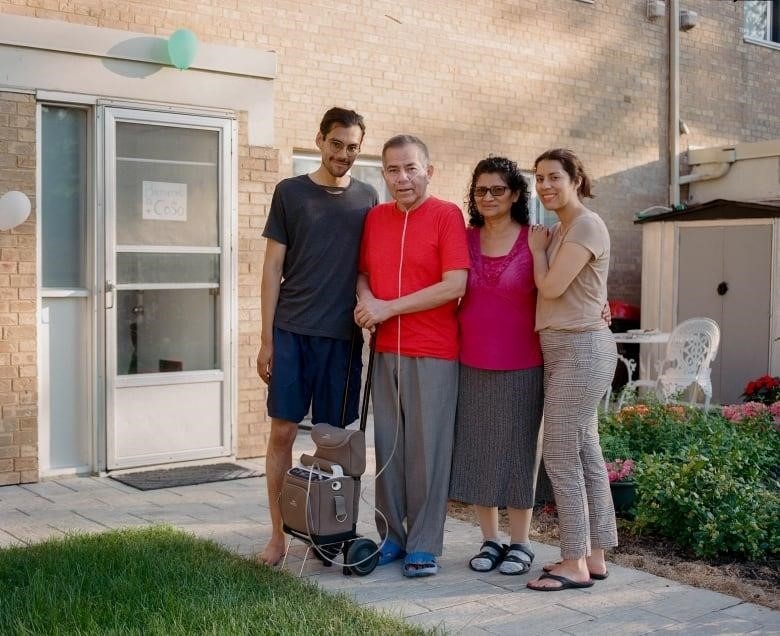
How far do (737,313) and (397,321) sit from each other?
266 inches

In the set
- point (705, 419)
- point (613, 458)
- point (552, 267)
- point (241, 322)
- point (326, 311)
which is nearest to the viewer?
point (552, 267)

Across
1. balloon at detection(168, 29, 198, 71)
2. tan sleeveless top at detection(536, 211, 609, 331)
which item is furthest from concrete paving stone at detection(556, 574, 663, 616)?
balloon at detection(168, 29, 198, 71)

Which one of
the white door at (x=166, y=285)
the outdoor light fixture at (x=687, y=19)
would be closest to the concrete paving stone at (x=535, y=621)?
the white door at (x=166, y=285)

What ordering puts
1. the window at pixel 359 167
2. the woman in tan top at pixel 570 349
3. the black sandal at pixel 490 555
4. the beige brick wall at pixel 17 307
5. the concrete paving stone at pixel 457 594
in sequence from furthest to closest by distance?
the window at pixel 359 167 < the beige brick wall at pixel 17 307 < the black sandal at pixel 490 555 < the woman in tan top at pixel 570 349 < the concrete paving stone at pixel 457 594

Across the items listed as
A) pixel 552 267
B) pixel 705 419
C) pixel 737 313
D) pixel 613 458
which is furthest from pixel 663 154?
pixel 552 267

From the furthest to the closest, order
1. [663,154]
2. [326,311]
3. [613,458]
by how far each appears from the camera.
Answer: [663,154]
[613,458]
[326,311]

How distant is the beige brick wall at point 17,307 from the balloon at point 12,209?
35 centimetres

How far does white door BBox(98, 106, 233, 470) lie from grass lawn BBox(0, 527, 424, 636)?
7.02 feet

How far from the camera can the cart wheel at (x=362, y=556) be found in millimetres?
4645

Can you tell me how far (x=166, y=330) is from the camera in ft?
24.0

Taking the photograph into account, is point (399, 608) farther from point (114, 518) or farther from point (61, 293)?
point (61, 293)

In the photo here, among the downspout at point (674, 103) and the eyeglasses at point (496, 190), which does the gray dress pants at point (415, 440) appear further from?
the downspout at point (674, 103)

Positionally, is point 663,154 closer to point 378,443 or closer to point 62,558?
point 378,443

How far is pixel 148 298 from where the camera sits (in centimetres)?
719
